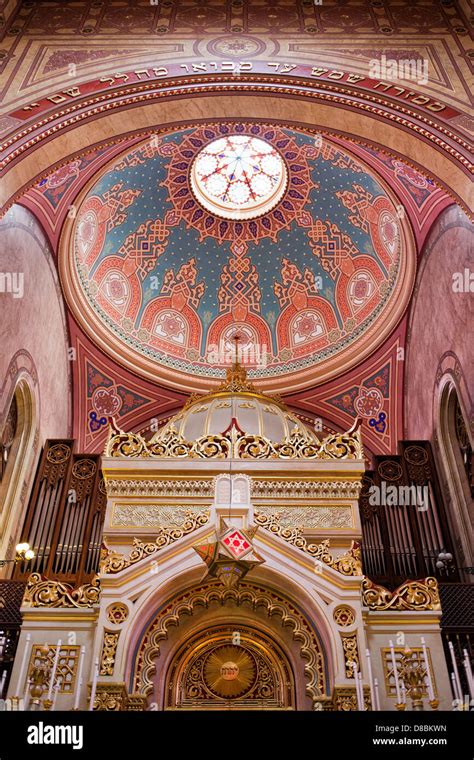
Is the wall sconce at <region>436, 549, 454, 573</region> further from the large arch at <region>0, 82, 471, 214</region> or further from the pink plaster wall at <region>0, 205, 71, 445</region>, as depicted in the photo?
the pink plaster wall at <region>0, 205, 71, 445</region>

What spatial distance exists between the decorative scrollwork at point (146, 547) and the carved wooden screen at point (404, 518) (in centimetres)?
531

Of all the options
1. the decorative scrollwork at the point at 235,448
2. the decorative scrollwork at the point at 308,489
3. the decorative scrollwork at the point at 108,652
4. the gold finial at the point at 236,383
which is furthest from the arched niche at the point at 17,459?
the decorative scrollwork at the point at 108,652

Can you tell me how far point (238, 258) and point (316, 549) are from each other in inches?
491

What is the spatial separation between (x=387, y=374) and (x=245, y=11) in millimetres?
7752

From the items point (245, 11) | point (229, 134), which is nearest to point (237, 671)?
point (245, 11)

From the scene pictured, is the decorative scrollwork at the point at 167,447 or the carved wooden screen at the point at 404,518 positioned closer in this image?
the decorative scrollwork at the point at 167,447

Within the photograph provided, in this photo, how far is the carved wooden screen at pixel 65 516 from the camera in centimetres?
1204

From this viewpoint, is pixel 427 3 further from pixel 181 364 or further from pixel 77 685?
pixel 77 685

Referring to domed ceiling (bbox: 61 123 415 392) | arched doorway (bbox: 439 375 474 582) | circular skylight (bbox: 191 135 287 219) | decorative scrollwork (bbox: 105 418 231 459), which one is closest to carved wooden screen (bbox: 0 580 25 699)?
decorative scrollwork (bbox: 105 418 231 459)

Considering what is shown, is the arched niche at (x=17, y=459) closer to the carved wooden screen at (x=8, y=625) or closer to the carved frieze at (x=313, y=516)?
the carved wooden screen at (x=8, y=625)

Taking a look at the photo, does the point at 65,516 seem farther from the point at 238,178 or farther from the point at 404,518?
the point at 238,178

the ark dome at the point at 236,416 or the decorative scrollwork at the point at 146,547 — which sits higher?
the ark dome at the point at 236,416

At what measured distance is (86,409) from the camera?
16.1 m

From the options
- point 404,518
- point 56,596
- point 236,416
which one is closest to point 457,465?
point 404,518
